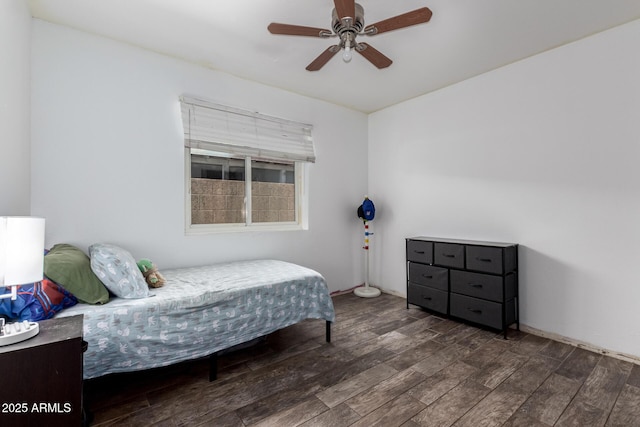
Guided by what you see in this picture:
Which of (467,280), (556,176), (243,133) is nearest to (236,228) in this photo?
(243,133)

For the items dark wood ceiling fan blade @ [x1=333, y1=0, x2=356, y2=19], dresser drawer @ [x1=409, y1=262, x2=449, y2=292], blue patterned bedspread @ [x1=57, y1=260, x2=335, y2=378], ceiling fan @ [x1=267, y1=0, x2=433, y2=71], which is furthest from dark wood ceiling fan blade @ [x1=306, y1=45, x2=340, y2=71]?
dresser drawer @ [x1=409, y1=262, x2=449, y2=292]

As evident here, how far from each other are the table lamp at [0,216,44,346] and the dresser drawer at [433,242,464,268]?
10.2 feet

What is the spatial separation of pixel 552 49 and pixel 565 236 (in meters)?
→ 1.69

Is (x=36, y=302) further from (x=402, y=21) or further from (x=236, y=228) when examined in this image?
(x=402, y=21)

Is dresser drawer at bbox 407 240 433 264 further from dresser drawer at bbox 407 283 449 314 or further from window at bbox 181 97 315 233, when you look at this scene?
window at bbox 181 97 315 233

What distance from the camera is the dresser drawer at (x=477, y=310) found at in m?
2.77

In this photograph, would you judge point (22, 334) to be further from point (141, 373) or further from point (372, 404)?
point (372, 404)

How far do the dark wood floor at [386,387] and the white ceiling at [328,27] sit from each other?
2.60m

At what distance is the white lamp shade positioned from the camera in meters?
1.17

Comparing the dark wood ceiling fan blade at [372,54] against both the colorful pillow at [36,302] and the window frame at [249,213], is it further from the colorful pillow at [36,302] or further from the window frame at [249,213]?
the colorful pillow at [36,302]

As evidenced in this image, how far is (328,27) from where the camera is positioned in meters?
2.33

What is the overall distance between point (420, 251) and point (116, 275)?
2847mm

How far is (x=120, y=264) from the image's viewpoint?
77.7 inches

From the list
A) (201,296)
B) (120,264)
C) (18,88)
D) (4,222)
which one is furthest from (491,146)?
(18,88)
